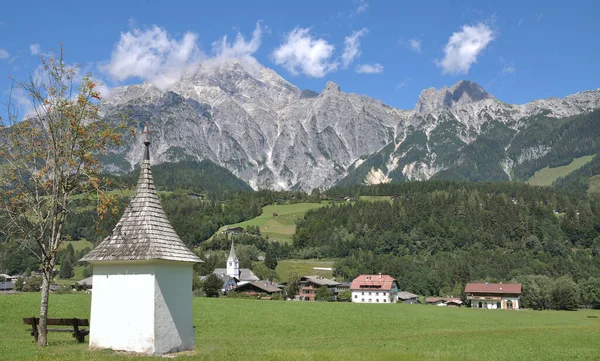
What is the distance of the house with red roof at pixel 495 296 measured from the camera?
117m

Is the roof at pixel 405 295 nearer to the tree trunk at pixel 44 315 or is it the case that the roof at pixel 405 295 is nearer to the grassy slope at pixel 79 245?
the grassy slope at pixel 79 245

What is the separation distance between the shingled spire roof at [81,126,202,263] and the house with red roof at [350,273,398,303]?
367 feet

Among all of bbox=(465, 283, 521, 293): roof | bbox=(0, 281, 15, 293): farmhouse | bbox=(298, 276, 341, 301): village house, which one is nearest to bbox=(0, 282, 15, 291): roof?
bbox=(0, 281, 15, 293): farmhouse

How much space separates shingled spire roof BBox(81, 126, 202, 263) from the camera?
20.6 metres

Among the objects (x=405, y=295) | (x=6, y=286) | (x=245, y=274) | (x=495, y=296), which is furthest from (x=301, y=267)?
(x=6, y=286)

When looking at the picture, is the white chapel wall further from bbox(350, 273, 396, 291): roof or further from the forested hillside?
the forested hillside

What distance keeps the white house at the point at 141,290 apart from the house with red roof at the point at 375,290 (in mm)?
112083

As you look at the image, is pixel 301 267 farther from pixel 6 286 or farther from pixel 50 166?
pixel 50 166

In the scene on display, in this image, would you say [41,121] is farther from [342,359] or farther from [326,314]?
[326,314]

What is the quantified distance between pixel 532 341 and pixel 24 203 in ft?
125

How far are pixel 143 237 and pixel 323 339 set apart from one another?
75.0ft

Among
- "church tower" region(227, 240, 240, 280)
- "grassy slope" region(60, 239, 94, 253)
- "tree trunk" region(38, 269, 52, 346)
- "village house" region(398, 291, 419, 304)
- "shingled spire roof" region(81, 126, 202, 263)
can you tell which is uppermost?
"shingled spire roof" region(81, 126, 202, 263)

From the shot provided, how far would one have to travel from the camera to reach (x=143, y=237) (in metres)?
21.1

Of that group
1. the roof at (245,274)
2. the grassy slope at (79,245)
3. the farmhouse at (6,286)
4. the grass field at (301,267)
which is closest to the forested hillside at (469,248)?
the grass field at (301,267)
